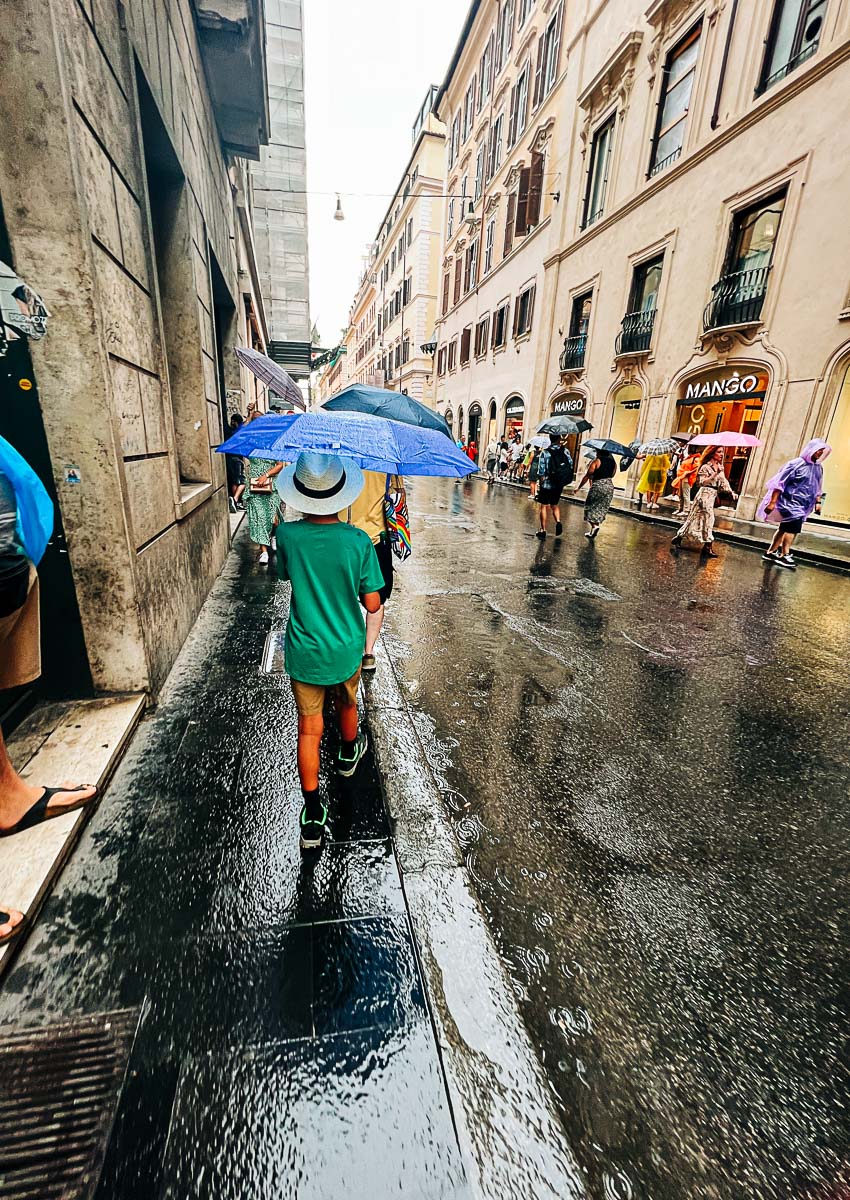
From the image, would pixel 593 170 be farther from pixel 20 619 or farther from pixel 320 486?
pixel 20 619

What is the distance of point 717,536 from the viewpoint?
1164 cm

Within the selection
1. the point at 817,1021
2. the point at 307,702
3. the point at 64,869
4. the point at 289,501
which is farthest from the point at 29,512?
the point at 817,1021

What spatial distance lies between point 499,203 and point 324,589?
32.4m

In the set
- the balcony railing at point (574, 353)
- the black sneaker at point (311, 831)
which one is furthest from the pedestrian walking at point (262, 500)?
the balcony railing at point (574, 353)

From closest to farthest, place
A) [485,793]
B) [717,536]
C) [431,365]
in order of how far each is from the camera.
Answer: [485,793]
[717,536]
[431,365]

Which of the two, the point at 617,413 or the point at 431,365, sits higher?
the point at 431,365

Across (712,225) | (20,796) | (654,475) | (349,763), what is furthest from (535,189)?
(20,796)

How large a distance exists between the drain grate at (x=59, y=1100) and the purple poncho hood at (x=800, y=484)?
10096 millimetres

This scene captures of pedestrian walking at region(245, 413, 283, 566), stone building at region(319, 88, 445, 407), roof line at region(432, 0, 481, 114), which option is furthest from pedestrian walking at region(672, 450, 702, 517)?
roof line at region(432, 0, 481, 114)

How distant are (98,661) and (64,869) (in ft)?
4.36

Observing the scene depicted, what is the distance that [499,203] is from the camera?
26.8 metres

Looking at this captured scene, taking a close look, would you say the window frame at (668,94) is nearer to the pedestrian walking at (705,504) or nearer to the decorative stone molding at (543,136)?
the decorative stone molding at (543,136)

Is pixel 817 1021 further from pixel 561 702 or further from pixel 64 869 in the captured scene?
pixel 64 869

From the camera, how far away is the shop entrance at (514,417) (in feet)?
81.2
